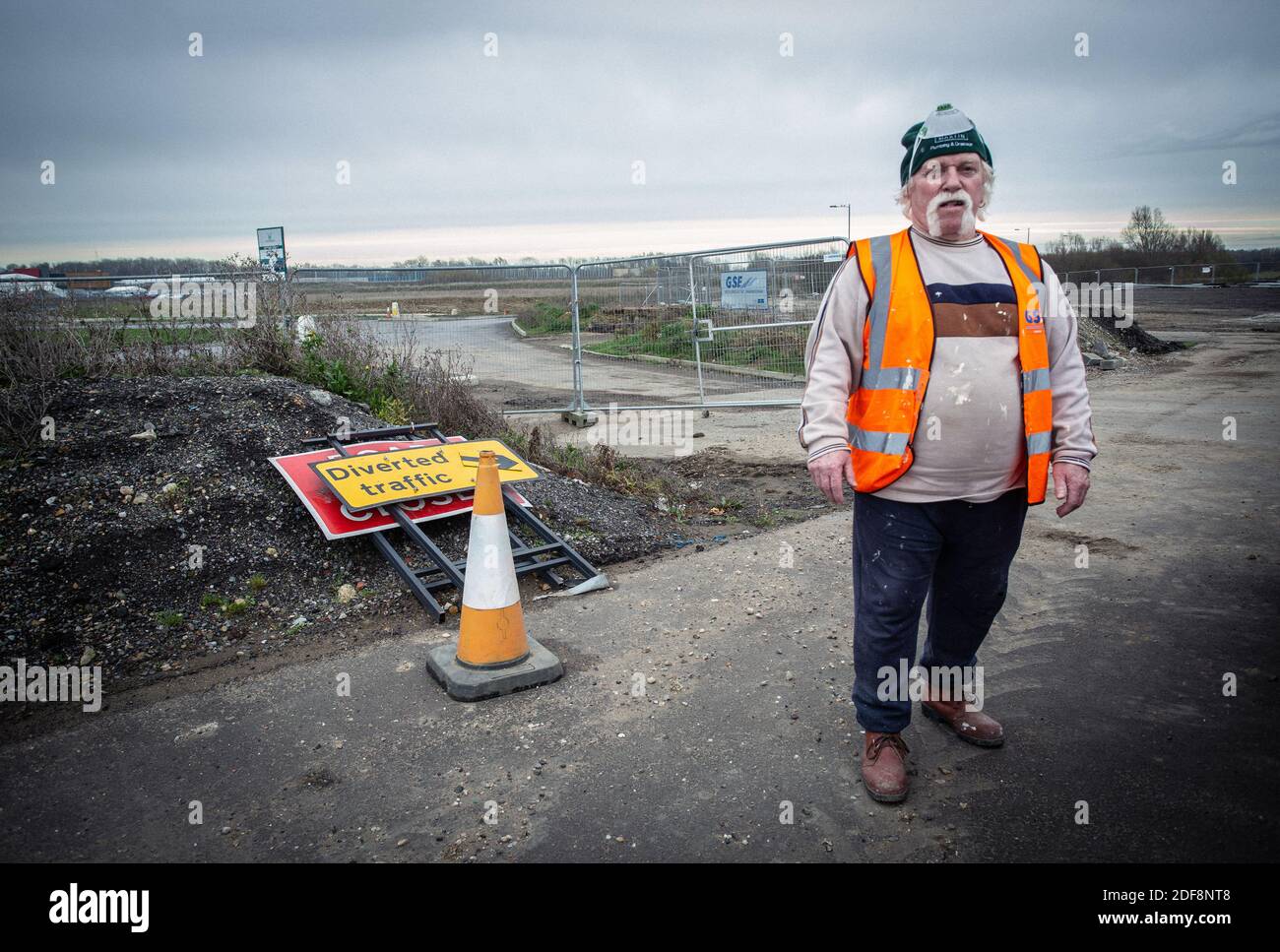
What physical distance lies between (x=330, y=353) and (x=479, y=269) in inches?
120

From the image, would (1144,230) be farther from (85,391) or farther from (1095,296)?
(85,391)

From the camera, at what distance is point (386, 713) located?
372 centimetres

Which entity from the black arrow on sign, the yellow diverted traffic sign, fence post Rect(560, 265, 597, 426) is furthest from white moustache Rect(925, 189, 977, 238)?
fence post Rect(560, 265, 597, 426)

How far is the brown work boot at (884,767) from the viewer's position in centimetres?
296

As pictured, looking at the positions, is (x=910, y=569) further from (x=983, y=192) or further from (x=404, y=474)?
(x=404, y=474)

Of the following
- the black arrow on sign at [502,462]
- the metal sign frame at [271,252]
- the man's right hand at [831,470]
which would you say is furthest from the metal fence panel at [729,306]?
the man's right hand at [831,470]

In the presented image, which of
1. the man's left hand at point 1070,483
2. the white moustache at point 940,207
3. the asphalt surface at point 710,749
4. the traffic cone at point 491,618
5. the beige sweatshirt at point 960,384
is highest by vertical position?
the white moustache at point 940,207

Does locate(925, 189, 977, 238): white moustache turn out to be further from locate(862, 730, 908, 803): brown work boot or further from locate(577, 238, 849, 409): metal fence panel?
locate(577, 238, 849, 409): metal fence panel

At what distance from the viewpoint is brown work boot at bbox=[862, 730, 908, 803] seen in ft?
9.72

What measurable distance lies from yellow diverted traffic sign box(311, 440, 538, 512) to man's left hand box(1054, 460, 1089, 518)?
12.1 feet

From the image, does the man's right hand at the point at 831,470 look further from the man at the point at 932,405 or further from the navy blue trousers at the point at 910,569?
the navy blue trousers at the point at 910,569

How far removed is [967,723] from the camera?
338 centimetres

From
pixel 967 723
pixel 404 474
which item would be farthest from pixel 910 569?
pixel 404 474
